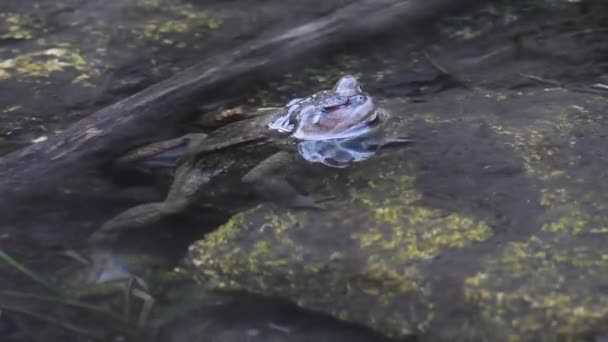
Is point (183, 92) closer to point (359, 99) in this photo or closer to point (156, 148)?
point (156, 148)

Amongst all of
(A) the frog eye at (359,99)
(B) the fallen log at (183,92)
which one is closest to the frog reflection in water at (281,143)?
(A) the frog eye at (359,99)

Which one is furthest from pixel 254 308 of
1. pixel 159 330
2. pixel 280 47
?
pixel 280 47

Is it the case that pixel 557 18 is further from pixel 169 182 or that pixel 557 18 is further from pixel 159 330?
pixel 159 330

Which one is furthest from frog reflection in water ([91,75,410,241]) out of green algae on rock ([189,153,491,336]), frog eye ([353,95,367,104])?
green algae on rock ([189,153,491,336])

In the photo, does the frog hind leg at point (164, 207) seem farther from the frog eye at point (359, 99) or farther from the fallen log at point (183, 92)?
the frog eye at point (359, 99)

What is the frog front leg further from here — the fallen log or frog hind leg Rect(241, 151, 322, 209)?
frog hind leg Rect(241, 151, 322, 209)

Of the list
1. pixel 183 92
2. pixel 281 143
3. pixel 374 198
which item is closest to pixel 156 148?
pixel 183 92
